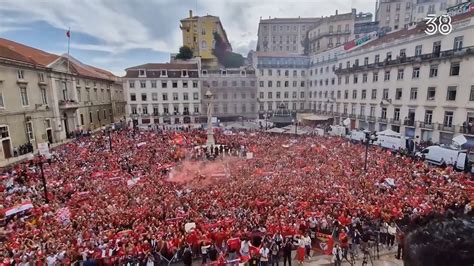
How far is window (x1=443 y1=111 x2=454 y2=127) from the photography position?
2995 centimetres

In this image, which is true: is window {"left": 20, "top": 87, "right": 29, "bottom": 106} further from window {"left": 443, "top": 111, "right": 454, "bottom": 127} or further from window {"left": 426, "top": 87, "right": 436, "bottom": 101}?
window {"left": 443, "top": 111, "right": 454, "bottom": 127}

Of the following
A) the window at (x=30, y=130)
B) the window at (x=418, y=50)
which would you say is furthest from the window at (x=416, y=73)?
the window at (x=30, y=130)

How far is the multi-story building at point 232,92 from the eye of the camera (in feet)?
185

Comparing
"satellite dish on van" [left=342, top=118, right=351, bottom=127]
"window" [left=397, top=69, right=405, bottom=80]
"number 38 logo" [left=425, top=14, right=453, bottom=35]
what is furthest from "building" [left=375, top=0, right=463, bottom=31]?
"satellite dish on van" [left=342, top=118, right=351, bottom=127]

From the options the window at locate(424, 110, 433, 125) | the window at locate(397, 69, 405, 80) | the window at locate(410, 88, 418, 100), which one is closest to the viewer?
the window at locate(424, 110, 433, 125)

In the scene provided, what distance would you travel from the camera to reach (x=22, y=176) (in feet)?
64.1

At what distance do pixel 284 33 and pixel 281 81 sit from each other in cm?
3052

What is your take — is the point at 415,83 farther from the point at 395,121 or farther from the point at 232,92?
the point at 232,92

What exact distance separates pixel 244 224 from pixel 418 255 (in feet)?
22.8

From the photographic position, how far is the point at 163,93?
5453 cm

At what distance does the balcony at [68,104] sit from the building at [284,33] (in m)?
58.5

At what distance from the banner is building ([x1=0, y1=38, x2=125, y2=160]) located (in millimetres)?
32385

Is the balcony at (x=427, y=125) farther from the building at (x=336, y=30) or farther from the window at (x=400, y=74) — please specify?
the building at (x=336, y=30)

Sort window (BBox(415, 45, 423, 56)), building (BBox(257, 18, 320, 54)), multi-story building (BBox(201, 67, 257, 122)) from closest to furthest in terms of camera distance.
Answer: window (BBox(415, 45, 423, 56)) < multi-story building (BBox(201, 67, 257, 122)) < building (BBox(257, 18, 320, 54))
